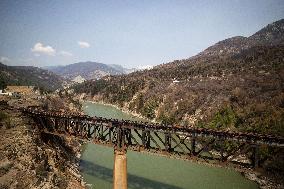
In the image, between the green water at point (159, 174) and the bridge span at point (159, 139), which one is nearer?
the bridge span at point (159, 139)

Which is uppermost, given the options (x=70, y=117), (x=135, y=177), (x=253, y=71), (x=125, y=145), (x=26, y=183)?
(x=253, y=71)

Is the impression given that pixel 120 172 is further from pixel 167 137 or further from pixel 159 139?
pixel 167 137

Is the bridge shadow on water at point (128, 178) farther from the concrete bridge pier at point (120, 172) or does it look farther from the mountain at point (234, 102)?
the mountain at point (234, 102)

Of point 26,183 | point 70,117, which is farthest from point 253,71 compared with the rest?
point 26,183

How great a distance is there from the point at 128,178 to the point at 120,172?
906 cm

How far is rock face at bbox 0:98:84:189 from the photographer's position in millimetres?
25453

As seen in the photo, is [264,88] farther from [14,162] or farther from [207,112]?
[14,162]

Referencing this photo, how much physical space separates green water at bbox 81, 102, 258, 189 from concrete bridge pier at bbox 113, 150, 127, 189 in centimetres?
615

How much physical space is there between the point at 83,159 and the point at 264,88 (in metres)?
43.0

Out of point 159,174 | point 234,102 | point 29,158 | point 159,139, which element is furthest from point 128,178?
point 234,102

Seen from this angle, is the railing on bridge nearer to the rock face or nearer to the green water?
the rock face

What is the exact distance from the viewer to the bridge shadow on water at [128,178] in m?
32.7

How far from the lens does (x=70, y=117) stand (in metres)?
29.8

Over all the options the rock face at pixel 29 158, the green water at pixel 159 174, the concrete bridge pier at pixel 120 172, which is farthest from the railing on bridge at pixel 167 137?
the green water at pixel 159 174
